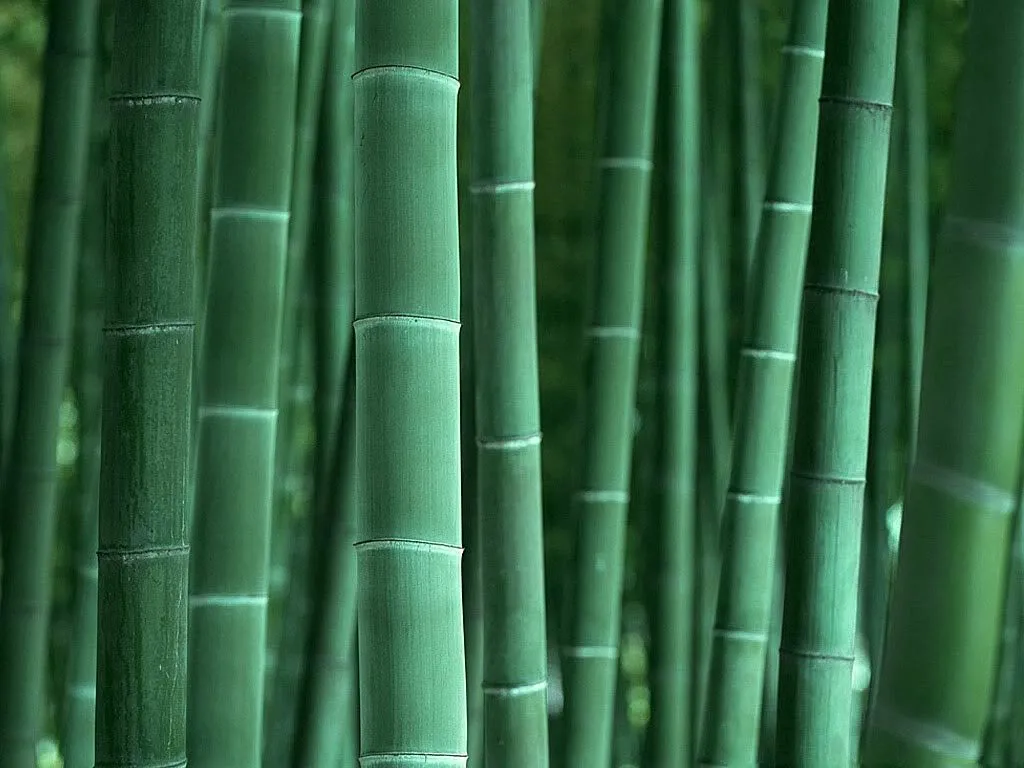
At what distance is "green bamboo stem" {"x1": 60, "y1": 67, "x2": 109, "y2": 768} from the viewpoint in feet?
8.10

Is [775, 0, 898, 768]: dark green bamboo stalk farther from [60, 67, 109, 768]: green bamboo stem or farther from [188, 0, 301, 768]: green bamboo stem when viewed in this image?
[60, 67, 109, 768]: green bamboo stem

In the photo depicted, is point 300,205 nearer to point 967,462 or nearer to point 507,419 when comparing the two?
point 507,419

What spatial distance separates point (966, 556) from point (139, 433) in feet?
2.06

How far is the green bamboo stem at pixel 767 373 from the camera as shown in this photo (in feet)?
5.51

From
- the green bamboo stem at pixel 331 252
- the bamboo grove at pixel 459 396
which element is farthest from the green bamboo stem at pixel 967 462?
the green bamboo stem at pixel 331 252

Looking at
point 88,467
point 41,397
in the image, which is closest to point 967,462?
point 41,397

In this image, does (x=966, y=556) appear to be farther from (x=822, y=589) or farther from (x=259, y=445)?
(x=259, y=445)

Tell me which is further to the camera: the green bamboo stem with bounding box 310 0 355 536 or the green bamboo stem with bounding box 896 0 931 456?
the green bamboo stem with bounding box 896 0 931 456

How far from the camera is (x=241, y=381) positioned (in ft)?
4.60

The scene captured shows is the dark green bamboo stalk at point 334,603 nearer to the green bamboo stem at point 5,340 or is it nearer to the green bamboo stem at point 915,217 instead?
the green bamboo stem at point 5,340

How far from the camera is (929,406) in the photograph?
3.02ft

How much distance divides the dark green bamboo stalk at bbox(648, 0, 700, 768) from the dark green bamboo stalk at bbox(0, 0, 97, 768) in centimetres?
103

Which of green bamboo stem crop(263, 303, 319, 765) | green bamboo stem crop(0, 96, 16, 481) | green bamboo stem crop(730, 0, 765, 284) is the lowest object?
green bamboo stem crop(263, 303, 319, 765)

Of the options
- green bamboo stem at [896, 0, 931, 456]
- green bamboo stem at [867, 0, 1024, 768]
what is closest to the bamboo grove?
green bamboo stem at [867, 0, 1024, 768]
